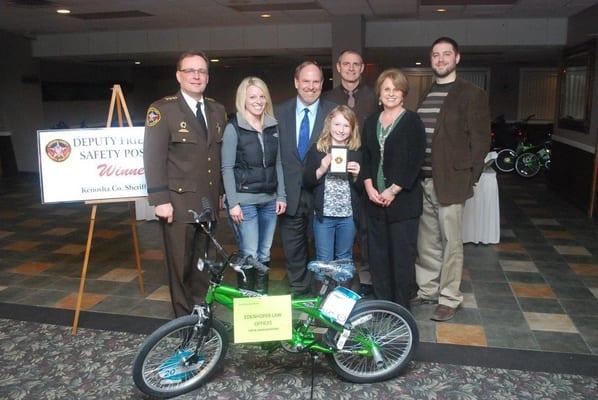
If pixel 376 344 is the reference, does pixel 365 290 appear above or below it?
below

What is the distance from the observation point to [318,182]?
2.99 meters

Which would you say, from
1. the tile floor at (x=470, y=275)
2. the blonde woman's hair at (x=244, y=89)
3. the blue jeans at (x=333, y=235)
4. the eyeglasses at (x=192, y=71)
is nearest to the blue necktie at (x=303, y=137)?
the blonde woman's hair at (x=244, y=89)

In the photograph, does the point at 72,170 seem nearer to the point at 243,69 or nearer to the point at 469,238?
the point at 469,238

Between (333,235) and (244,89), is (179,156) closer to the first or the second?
(244,89)

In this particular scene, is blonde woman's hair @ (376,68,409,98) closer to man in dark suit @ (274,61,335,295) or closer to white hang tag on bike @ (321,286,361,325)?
man in dark suit @ (274,61,335,295)

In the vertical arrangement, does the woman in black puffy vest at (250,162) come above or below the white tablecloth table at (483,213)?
above

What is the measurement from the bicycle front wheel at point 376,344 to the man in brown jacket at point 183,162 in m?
1.02

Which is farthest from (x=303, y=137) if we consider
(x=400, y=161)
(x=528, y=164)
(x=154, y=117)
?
(x=528, y=164)

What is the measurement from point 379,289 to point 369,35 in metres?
6.05

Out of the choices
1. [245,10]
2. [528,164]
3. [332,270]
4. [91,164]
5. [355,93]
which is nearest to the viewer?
[332,270]

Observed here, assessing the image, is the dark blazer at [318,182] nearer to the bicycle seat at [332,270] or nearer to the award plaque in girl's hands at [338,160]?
the award plaque in girl's hands at [338,160]

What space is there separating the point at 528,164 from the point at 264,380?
818 cm

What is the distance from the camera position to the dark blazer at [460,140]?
119 inches

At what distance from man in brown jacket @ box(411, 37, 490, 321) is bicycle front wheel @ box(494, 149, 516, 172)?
24.1 ft
